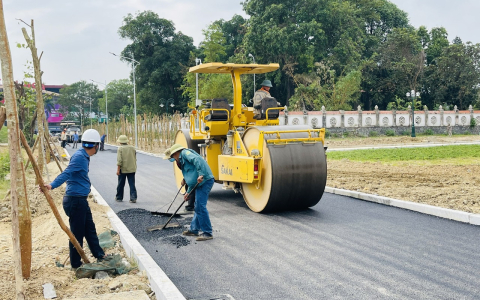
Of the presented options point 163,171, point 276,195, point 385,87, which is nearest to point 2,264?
point 276,195

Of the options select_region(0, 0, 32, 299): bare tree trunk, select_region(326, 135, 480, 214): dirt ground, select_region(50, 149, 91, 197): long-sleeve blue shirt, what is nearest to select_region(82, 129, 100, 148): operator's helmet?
select_region(50, 149, 91, 197): long-sleeve blue shirt

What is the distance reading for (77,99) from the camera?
315ft

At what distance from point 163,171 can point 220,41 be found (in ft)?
121

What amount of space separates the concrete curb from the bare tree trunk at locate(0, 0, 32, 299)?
6.96 meters

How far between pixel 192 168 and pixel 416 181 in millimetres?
7942

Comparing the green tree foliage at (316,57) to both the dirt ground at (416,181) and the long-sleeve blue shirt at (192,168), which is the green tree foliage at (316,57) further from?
the long-sleeve blue shirt at (192,168)

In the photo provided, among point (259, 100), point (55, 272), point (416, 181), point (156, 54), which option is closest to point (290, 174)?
point (259, 100)

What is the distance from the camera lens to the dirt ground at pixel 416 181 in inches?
423

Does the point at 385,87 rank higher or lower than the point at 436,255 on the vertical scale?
higher

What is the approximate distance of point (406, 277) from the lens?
5953 millimetres

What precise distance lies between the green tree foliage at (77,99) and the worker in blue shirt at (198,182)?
8971 cm

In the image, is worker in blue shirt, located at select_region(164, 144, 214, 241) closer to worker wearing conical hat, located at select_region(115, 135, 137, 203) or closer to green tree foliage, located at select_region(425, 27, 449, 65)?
worker wearing conical hat, located at select_region(115, 135, 137, 203)

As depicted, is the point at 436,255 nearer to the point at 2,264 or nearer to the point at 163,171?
the point at 2,264

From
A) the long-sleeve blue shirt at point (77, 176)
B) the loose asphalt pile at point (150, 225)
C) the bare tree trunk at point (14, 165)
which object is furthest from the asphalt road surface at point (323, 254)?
the bare tree trunk at point (14, 165)
